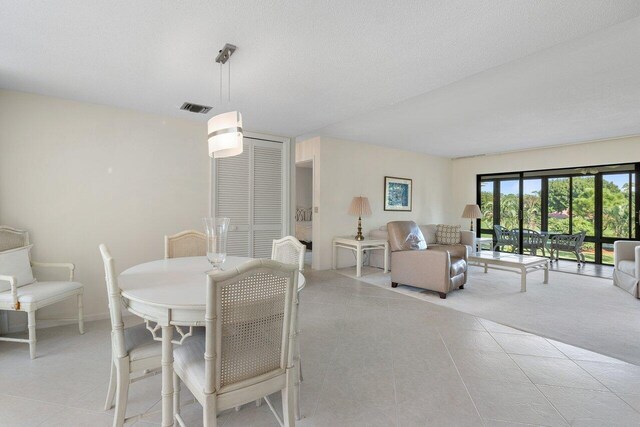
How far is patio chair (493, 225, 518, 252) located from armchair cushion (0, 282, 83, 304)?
7293mm

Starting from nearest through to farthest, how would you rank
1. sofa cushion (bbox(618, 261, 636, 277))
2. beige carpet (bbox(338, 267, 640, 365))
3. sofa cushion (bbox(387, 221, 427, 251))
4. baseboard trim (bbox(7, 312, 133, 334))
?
beige carpet (bbox(338, 267, 640, 365)) < baseboard trim (bbox(7, 312, 133, 334)) < sofa cushion (bbox(618, 261, 636, 277)) < sofa cushion (bbox(387, 221, 427, 251))

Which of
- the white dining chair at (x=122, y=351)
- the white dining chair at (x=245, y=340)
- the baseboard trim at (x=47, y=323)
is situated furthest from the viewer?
the baseboard trim at (x=47, y=323)

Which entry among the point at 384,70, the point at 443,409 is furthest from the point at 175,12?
the point at 443,409

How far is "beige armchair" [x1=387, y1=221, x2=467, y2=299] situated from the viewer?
377cm

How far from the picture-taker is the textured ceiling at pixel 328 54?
5.61 feet

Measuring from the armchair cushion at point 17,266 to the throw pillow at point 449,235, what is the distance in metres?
5.52

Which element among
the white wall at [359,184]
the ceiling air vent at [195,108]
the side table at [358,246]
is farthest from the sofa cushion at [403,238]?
the ceiling air vent at [195,108]

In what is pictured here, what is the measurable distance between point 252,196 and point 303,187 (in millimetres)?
4360

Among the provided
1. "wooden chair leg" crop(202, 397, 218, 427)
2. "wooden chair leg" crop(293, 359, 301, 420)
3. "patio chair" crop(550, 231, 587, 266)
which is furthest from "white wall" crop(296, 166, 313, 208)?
"wooden chair leg" crop(202, 397, 218, 427)

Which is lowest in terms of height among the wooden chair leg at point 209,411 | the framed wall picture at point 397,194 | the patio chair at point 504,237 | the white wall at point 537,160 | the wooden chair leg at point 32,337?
the wooden chair leg at point 32,337

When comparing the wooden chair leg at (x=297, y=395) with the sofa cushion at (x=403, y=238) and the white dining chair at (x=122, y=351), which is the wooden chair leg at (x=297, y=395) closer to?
the white dining chair at (x=122, y=351)

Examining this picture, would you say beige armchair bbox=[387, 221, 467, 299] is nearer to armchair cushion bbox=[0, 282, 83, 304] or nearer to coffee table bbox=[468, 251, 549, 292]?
coffee table bbox=[468, 251, 549, 292]

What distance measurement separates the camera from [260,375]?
128 cm

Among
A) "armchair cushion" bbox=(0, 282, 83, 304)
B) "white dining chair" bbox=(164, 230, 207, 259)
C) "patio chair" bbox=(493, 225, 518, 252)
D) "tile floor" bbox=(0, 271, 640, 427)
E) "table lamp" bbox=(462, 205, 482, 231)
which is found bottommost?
"tile floor" bbox=(0, 271, 640, 427)
